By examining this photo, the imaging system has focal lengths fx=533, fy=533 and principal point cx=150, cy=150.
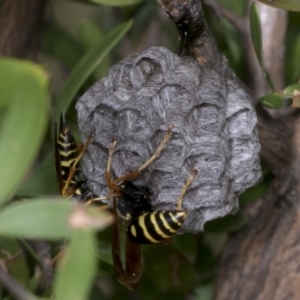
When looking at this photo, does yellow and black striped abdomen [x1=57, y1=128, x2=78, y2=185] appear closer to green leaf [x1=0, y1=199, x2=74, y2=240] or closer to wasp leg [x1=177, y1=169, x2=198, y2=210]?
wasp leg [x1=177, y1=169, x2=198, y2=210]

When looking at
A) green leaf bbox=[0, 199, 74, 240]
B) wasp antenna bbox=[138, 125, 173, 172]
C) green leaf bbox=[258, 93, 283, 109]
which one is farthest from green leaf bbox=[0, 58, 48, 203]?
green leaf bbox=[258, 93, 283, 109]

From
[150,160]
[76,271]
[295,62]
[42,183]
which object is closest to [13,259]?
[42,183]

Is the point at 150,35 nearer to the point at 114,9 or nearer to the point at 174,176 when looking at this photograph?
the point at 114,9

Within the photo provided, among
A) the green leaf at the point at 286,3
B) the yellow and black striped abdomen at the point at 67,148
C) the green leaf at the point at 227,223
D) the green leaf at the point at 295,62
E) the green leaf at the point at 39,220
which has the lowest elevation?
the green leaf at the point at 227,223

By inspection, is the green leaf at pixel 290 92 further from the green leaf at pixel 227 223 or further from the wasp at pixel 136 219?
the green leaf at pixel 227 223

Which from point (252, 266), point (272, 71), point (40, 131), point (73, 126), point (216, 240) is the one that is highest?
point (40, 131)

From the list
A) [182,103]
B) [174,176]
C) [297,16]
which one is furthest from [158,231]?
[297,16]

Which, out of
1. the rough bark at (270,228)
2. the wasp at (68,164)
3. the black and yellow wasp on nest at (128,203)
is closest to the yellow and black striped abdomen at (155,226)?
the black and yellow wasp on nest at (128,203)
